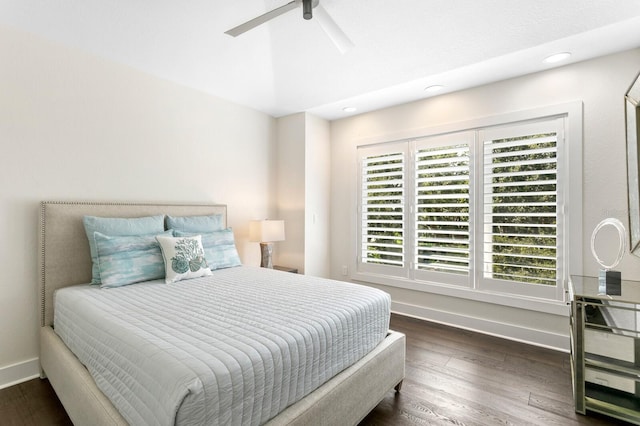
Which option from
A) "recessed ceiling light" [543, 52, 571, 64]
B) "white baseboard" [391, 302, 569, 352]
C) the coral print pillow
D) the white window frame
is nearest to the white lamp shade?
the coral print pillow

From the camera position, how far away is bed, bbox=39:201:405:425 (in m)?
1.35

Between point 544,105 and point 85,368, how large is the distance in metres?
3.81

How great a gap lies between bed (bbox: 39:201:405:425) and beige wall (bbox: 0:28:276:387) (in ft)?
0.45

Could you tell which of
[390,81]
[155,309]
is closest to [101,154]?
[155,309]

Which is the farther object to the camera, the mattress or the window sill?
the window sill

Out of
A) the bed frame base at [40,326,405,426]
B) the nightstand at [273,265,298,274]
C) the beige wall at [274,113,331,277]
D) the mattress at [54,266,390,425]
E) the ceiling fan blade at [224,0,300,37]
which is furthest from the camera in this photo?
the beige wall at [274,113,331,277]

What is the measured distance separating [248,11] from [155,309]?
7.37 feet

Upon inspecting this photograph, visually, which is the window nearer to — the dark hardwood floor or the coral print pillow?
the dark hardwood floor

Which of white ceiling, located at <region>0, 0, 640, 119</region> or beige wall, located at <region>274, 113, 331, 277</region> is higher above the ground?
white ceiling, located at <region>0, 0, 640, 119</region>

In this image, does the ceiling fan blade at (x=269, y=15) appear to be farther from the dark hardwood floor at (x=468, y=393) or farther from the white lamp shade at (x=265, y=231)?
the dark hardwood floor at (x=468, y=393)

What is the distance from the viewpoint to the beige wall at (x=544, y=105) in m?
2.45

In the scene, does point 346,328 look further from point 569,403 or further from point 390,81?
point 390,81

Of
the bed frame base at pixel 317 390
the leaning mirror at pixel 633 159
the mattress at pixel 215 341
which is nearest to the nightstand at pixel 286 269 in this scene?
the mattress at pixel 215 341

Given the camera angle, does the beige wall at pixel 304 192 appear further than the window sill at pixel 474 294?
Yes
